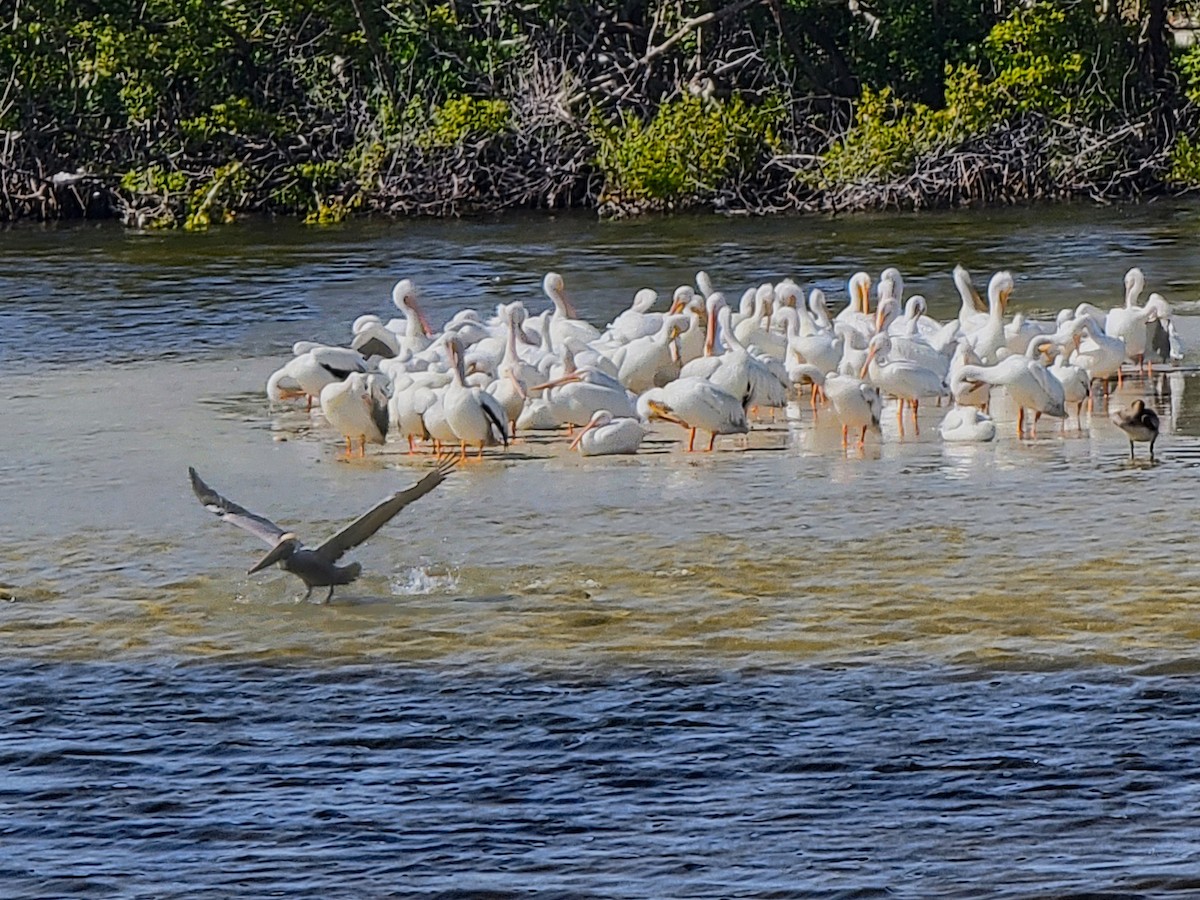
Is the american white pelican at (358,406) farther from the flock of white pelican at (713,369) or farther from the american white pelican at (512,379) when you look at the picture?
the american white pelican at (512,379)

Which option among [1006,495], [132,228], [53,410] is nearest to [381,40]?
[132,228]

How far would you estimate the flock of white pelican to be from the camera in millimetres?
11125

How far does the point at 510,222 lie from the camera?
27.2 metres

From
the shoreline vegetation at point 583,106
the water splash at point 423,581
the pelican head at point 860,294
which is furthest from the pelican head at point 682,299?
the shoreline vegetation at point 583,106

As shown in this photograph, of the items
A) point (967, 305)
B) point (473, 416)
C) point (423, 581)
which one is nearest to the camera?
point (423, 581)

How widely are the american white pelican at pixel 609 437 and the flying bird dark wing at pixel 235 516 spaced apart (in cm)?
297

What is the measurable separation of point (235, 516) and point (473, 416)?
2865 mm

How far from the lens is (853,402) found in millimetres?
11000

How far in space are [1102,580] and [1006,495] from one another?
1.58 m

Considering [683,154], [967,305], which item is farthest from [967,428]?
[683,154]

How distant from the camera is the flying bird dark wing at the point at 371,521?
26.5 feet

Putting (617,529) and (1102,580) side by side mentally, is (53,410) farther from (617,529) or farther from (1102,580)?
(1102,580)

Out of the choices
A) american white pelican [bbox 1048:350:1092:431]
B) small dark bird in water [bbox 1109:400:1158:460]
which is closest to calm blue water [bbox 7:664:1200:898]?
small dark bird in water [bbox 1109:400:1158:460]

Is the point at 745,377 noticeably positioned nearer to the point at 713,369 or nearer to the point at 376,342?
the point at 713,369
